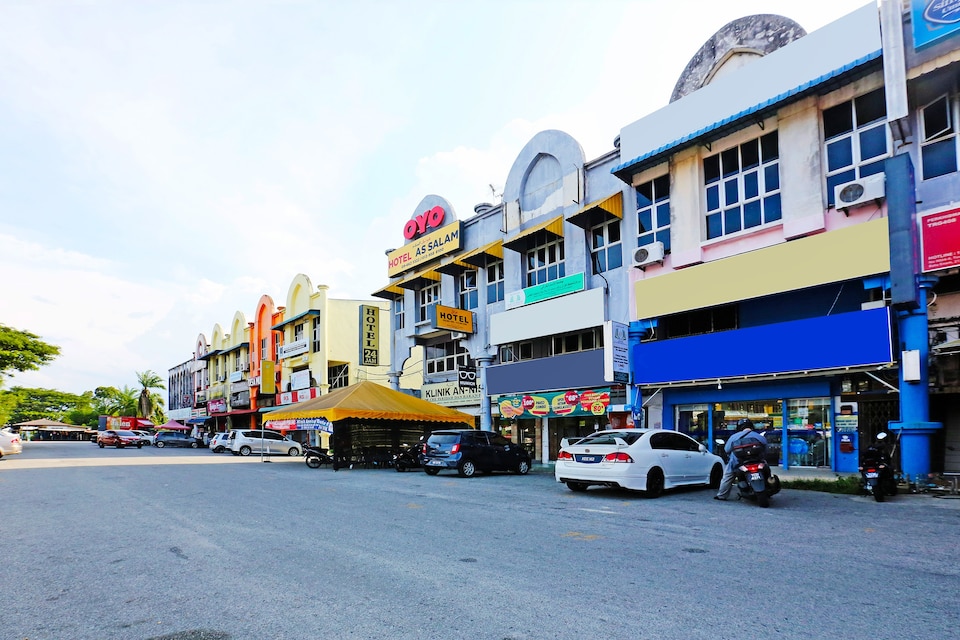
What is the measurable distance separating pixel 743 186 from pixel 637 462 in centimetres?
1023

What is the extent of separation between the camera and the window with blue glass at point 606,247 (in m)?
22.9

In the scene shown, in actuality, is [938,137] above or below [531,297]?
above

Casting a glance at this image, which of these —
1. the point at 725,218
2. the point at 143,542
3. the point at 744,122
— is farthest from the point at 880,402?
the point at 143,542

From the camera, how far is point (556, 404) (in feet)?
80.2

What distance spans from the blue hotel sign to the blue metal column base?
8.45 m

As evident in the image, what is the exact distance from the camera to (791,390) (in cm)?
1777

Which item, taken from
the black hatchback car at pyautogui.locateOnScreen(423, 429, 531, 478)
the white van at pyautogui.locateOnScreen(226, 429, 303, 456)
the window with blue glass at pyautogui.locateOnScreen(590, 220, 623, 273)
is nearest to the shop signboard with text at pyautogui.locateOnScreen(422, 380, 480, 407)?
the white van at pyautogui.locateOnScreen(226, 429, 303, 456)

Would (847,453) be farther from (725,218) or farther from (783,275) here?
(725,218)

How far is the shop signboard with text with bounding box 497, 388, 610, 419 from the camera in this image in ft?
74.3

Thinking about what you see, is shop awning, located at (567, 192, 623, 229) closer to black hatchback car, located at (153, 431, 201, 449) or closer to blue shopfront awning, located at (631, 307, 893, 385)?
blue shopfront awning, located at (631, 307, 893, 385)

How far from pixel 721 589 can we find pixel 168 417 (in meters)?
103

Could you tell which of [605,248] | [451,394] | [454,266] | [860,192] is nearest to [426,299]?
[454,266]

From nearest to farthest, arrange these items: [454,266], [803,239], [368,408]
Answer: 1. [803,239]
2. [368,408]
3. [454,266]

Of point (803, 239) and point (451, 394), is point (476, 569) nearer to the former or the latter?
point (803, 239)
